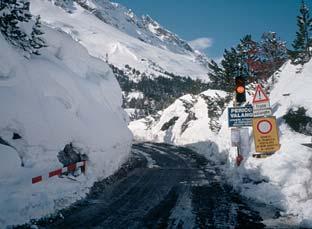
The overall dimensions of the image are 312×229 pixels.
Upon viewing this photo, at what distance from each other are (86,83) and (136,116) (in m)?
99.4

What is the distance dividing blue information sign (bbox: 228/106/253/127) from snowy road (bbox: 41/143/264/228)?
2.50 meters

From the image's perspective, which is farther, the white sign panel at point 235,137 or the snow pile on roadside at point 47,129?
the white sign panel at point 235,137

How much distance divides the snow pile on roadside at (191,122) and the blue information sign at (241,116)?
19.1 meters

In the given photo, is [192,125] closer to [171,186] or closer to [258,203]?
[171,186]

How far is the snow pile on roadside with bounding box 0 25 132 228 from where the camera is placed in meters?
9.98

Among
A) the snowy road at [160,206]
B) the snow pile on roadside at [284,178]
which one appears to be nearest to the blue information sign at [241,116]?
the snow pile on roadside at [284,178]

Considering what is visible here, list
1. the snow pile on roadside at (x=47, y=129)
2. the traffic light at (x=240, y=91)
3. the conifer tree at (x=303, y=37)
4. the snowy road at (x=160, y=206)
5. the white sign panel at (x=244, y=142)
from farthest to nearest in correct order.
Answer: the conifer tree at (x=303, y=37) → the white sign panel at (x=244, y=142) → the traffic light at (x=240, y=91) → the snow pile on roadside at (x=47, y=129) → the snowy road at (x=160, y=206)

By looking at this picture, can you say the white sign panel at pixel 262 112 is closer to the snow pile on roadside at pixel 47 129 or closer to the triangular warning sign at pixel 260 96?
the triangular warning sign at pixel 260 96

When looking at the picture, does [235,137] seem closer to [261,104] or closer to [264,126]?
[264,126]

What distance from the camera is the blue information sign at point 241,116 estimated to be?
49.7 ft

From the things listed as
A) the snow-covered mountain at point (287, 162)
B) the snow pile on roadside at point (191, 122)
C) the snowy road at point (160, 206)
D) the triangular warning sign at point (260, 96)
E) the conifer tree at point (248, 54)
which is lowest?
the snowy road at point (160, 206)

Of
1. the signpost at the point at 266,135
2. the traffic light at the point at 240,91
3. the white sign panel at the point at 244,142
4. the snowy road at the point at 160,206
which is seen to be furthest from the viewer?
the white sign panel at the point at 244,142

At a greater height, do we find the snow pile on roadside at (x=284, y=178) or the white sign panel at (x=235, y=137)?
the white sign panel at (x=235, y=137)

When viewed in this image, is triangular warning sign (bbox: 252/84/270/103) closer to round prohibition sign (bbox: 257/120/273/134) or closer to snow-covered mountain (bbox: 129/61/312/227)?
round prohibition sign (bbox: 257/120/273/134)
